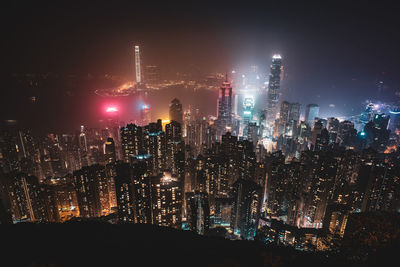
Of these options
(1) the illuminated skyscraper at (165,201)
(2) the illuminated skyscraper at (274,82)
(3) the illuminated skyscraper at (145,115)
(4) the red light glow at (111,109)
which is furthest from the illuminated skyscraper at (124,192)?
(2) the illuminated skyscraper at (274,82)

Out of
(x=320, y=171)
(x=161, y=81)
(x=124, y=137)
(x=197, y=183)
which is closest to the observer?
(x=320, y=171)

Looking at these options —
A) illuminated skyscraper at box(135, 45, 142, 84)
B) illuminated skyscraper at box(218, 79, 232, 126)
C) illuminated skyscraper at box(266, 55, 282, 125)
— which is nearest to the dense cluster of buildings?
illuminated skyscraper at box(218, 79, 232, 126)

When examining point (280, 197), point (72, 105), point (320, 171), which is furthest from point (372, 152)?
point (72, 105)

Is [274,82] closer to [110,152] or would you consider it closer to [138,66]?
[138,66]

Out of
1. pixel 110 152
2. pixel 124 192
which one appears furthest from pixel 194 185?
pixel 110 152

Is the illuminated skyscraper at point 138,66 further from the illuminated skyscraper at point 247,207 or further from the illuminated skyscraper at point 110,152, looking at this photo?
the illuminated skyscraper at point 247,207

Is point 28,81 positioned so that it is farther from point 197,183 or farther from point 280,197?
point 280,197
